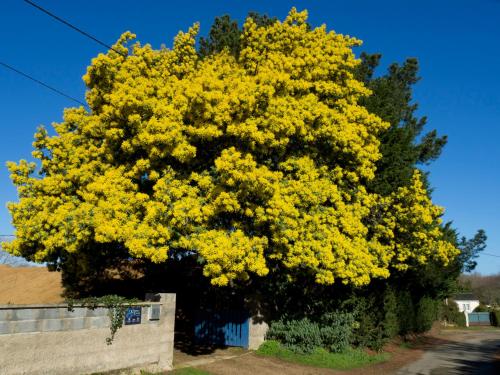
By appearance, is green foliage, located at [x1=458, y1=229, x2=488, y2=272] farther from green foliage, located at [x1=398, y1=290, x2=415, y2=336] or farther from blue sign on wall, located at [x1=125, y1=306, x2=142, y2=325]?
blue sign on wall, located at [x1=125, y1=306, x2=142, y2=325]

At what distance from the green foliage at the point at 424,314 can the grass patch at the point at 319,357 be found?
13040 mm

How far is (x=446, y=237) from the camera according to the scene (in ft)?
85.3

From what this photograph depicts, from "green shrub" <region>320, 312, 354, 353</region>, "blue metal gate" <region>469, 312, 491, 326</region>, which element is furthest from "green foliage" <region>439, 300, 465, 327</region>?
"green shrub" <region>320, 312, 354, 353</region>

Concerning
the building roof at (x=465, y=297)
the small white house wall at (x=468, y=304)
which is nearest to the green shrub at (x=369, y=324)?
the building roof at (x=465, y=297)

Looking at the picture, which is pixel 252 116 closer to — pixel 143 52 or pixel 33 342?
pixel 143 52

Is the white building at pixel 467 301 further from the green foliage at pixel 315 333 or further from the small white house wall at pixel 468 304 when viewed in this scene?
the green foliage at pixel 315 333

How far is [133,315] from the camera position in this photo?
1082 cm

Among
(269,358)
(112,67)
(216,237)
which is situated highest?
(112,67)

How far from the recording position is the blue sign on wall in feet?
34.8

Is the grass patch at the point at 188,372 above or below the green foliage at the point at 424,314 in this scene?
below

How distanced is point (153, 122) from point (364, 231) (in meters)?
8.45

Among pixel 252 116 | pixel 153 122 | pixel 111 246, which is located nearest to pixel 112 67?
pixel 153 122

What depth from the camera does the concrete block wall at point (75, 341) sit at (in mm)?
8125

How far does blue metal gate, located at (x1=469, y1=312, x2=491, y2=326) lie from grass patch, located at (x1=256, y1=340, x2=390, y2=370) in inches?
1654
